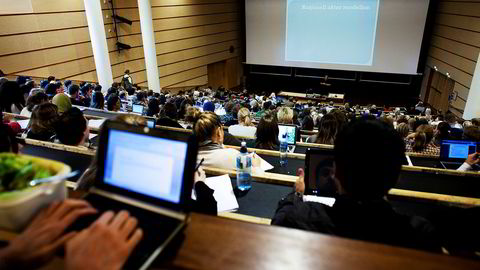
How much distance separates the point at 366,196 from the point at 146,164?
797 millimetres

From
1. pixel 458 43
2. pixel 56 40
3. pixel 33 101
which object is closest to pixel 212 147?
pixel 33 101

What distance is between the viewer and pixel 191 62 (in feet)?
46.5

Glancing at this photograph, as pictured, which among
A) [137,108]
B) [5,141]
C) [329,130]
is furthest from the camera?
[137,108]

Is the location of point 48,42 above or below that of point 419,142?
above

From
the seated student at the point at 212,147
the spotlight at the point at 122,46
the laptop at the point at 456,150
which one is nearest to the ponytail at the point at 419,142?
the laptop at the point at 456,150

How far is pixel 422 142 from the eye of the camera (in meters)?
4.45

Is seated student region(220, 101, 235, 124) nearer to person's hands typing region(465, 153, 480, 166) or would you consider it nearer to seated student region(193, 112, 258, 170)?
seated student region(193, 112, 258, 170)

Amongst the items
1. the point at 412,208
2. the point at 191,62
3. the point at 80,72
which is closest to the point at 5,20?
the point at 80,72

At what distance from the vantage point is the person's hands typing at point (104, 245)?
668 millimetres

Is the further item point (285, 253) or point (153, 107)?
point (153, 107)

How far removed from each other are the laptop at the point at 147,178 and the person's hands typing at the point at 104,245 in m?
0.06

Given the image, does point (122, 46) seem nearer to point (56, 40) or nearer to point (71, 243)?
point (56, 40)

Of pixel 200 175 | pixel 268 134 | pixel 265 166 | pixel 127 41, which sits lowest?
pixel 268 134

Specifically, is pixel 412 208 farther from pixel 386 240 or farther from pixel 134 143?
pixel 134 143
